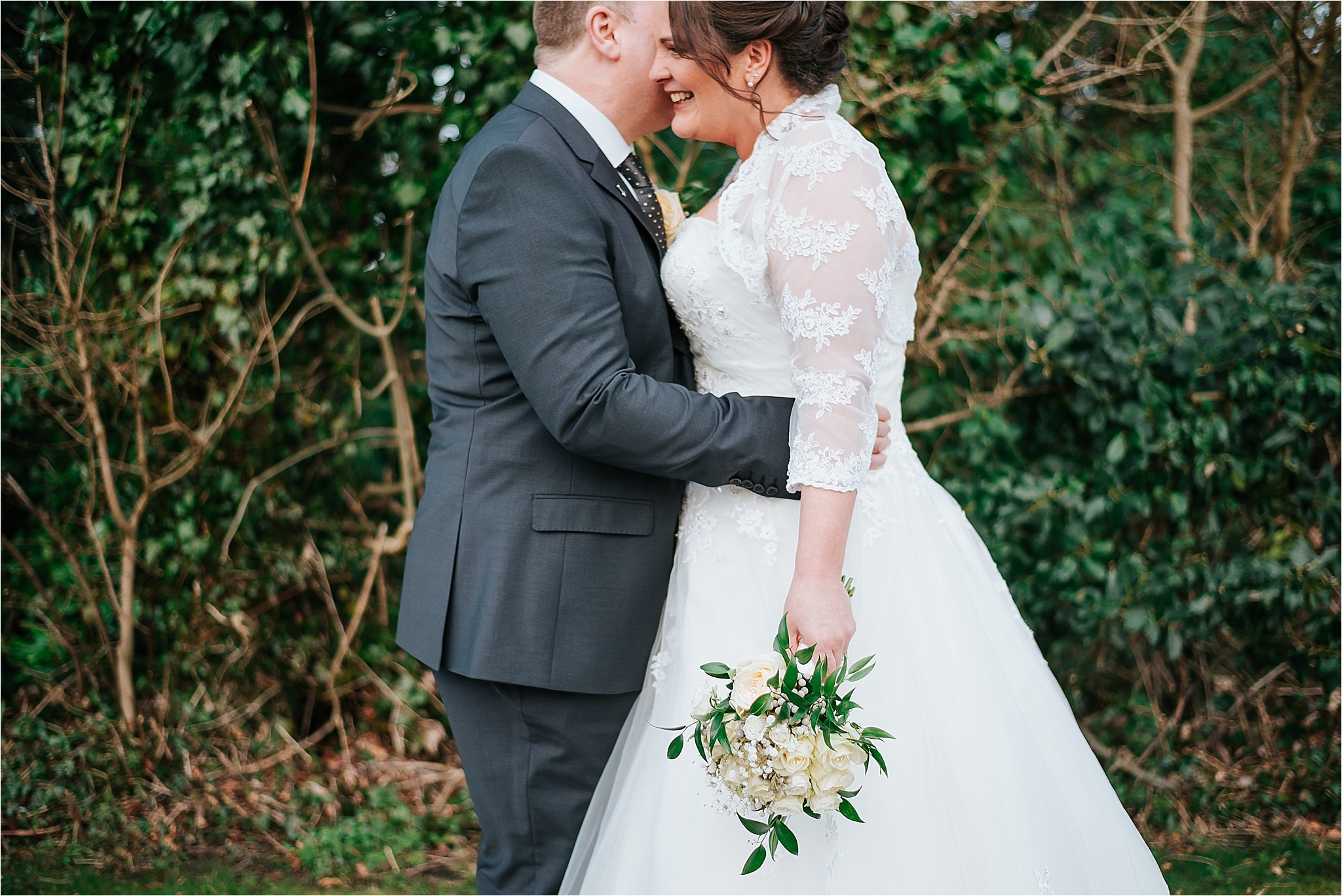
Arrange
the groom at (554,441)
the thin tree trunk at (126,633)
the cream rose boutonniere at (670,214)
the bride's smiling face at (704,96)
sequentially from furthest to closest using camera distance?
1. the thin tree trunk at (126,633)
2. the cream rose boutonniere at (670,214)
3. the bride's smiling face at (704,96)
4. the groom at (554,441)

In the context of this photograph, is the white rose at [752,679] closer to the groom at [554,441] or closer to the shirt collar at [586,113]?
the groom at [554,441]

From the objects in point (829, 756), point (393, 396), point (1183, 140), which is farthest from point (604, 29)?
point (1183, 140)

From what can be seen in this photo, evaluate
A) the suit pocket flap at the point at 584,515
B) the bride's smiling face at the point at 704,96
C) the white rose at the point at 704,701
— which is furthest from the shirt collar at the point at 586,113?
the white rose at the point at 704,701

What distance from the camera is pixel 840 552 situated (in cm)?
157

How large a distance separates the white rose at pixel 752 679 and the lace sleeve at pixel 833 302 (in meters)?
0.28

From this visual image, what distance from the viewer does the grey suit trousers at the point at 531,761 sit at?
185 cm

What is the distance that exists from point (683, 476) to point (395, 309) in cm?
194

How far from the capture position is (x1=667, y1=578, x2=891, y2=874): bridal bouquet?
143 centimetres

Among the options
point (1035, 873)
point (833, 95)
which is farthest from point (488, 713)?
point (833, 95)

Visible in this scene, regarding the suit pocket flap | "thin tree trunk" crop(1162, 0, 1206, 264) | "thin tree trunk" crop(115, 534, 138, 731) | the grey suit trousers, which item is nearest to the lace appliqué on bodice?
the suit pocket flap

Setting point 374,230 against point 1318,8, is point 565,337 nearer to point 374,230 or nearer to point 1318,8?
point 374,230

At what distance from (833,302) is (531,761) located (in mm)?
1036

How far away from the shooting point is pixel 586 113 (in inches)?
74.4

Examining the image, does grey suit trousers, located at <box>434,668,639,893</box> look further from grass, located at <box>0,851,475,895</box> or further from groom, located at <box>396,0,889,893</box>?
grass, located at <box>0,851,475,895</box>
